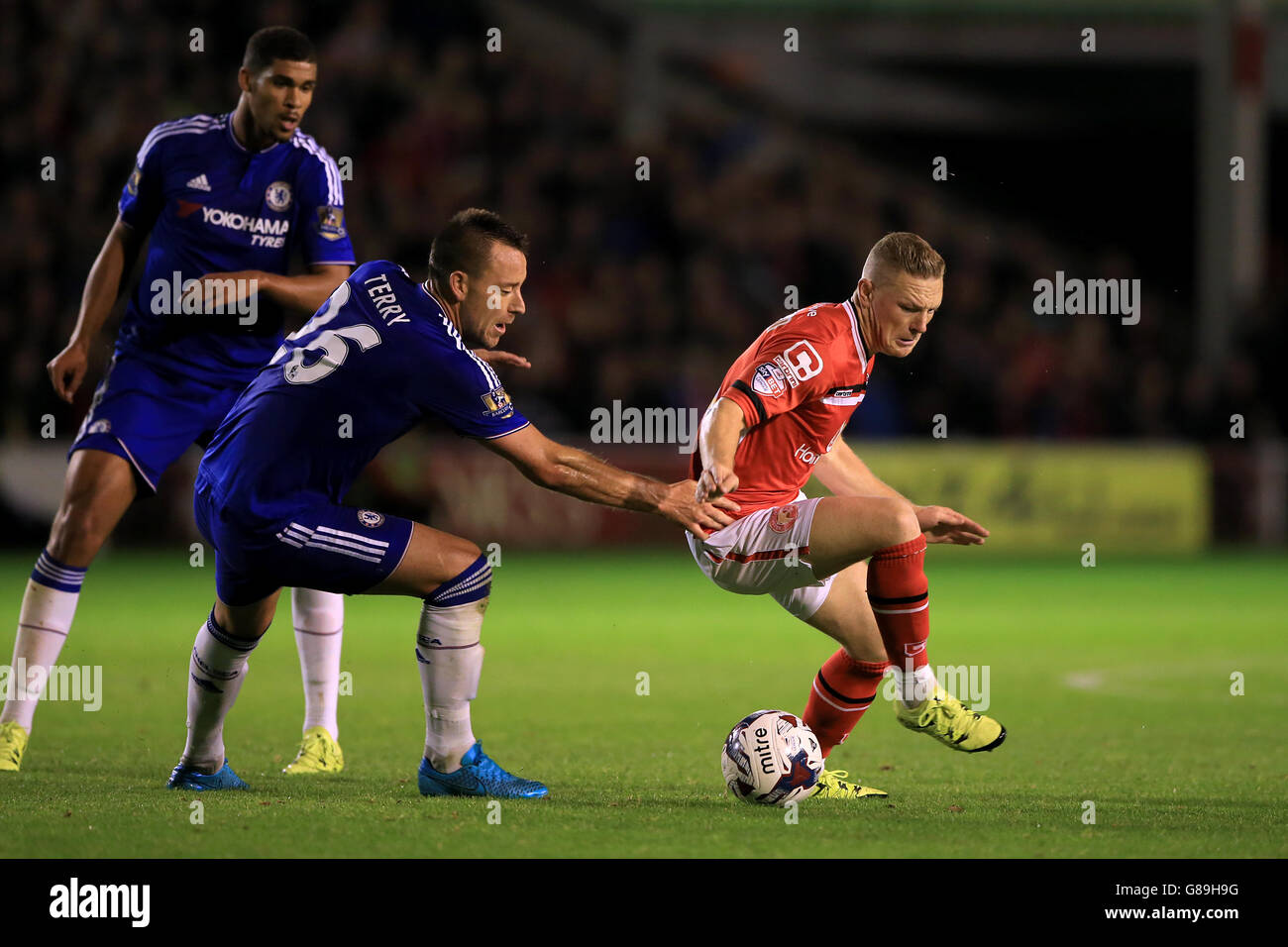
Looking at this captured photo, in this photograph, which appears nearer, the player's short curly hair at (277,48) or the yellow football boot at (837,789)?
the yellow football boot at (837,789)

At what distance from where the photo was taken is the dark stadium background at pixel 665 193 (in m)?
16.6

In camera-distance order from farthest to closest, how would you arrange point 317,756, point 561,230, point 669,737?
point 561,230
point 669,737
point 317,756

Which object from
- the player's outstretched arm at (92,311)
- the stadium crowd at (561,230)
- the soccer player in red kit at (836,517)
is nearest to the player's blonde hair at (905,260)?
the soccer player in red kit at (836,517)

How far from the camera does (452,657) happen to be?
5488mm

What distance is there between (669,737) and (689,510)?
205cm

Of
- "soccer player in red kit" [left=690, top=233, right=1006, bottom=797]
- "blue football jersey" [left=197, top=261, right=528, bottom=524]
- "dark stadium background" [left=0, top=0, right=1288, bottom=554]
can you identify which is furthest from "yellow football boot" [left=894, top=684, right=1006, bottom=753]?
"dark stadium background" [left=0, top=0, right=1288, bottom=554]

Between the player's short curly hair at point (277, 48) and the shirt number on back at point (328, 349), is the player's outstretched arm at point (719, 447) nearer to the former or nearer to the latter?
the shirt number on back at point (328, 349)

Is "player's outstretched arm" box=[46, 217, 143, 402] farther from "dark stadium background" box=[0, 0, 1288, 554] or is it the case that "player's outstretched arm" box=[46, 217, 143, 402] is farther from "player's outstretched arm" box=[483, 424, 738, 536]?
"dark stadium background" box=[0, 0, 1288, 554]

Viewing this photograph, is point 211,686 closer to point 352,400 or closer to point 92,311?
point 352,400

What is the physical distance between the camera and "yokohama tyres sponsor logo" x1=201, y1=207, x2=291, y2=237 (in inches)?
259

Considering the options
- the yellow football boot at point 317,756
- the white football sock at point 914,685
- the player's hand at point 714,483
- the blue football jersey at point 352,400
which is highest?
the blue football jersey at point 352,400

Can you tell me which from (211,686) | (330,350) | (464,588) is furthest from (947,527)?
(211,686)

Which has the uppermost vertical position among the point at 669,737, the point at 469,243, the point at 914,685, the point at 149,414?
the point at 469,243
